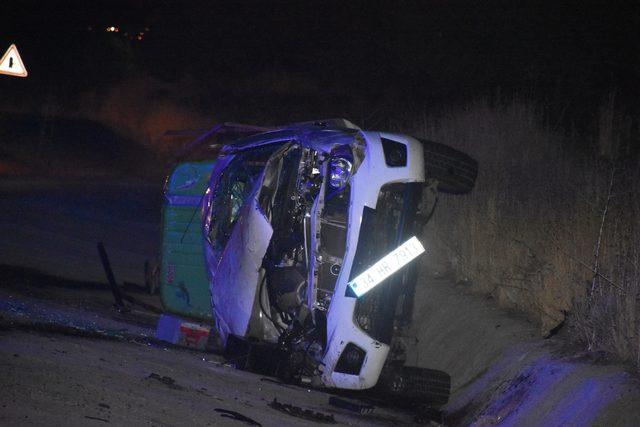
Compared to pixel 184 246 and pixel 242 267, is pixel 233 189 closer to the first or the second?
pixel 242 267

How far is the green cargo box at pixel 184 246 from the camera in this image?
10.2 m

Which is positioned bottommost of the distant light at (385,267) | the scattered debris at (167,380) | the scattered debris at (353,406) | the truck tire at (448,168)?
the scattered debris at (353,406)

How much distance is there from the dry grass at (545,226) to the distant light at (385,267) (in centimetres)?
125

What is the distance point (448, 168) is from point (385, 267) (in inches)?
57.3

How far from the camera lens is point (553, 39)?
20.3 meters

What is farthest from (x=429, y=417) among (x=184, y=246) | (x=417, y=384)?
(x=184, y=246)

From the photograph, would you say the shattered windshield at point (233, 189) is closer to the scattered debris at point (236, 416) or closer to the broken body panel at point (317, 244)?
the broken body panel at point (317, 244)

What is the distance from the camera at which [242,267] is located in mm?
7738

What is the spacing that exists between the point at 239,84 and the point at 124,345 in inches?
1203

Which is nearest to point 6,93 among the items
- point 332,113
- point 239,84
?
point 239,84

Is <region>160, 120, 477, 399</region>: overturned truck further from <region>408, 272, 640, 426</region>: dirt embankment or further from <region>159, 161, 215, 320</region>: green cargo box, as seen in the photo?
<region>159, 161, 215, 320</region>: green cargo box

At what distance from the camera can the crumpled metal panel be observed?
7.58 m

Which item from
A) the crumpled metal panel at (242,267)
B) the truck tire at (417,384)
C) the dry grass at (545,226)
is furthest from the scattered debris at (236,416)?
the dry grass at (545,226)

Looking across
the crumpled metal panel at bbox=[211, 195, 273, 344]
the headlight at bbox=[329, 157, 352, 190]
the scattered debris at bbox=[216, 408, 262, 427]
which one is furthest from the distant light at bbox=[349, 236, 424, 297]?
the scattered debris at bbox=[216, 408, 262, 427]
